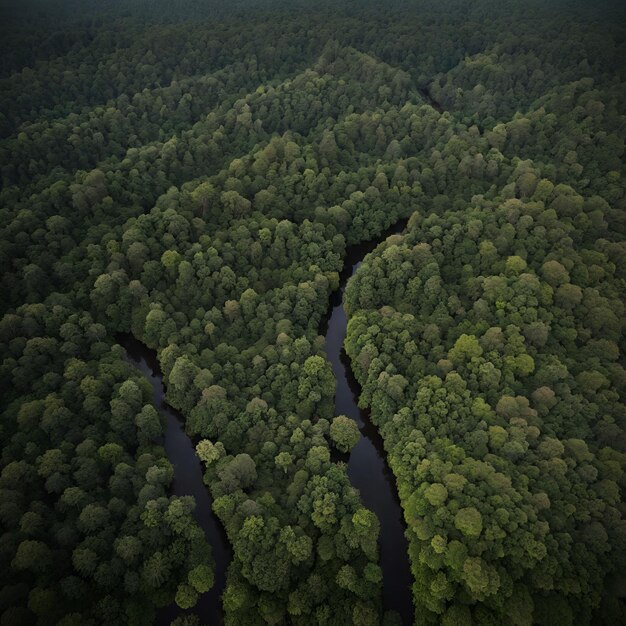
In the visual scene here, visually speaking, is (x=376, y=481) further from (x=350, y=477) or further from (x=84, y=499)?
(x=84, y=499)

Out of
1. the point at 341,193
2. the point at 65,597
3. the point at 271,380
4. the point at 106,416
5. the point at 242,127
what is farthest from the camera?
the point at 242,127

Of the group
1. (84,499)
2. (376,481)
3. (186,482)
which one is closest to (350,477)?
(376,481)

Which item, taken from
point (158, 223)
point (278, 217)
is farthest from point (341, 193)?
point (158, 223)

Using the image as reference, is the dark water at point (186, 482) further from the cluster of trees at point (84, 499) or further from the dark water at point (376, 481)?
the dark water at point (376, 481)

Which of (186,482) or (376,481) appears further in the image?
(376,481)

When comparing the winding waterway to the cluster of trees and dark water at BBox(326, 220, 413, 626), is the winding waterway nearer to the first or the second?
dark water at BBox(326, 220, 413, 626)

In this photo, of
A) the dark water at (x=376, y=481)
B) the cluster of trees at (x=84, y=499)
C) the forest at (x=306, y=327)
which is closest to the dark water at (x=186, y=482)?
the forest at (x=306, y=327)

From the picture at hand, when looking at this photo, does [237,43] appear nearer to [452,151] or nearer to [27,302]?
[452,151]
